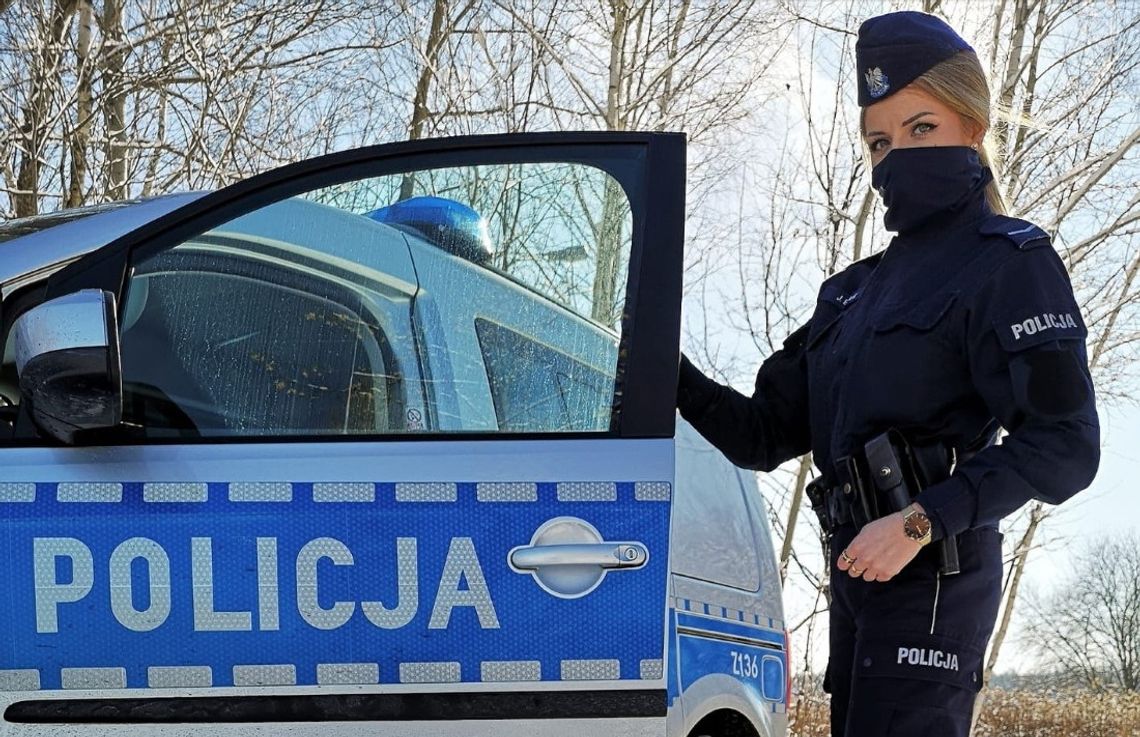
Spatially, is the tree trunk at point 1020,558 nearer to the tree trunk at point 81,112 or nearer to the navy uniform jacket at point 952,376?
the tree trunk at point 81,112

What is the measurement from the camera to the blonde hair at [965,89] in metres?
1.92

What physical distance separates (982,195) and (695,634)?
0.79 m

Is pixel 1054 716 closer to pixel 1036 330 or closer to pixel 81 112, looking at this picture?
pixel 81 112

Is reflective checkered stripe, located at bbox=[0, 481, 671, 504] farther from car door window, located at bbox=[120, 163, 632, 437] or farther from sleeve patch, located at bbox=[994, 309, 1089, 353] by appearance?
sleeve patch, located at bbox=[994, 309, 1089, 353]

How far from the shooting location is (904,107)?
194 centimetres

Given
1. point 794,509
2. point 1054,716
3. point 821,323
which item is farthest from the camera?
point 1054,716

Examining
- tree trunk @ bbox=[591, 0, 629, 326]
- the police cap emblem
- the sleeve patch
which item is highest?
the police cap emblem

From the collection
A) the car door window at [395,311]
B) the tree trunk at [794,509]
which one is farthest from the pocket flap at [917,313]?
the tree trunk at [794,509]

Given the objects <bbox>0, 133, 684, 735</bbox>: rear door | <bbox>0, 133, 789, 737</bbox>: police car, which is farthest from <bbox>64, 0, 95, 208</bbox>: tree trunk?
<bbox>0, 133, 684, 735</bbox>: rear door

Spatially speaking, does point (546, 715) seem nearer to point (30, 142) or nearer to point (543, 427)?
point (543, 427)

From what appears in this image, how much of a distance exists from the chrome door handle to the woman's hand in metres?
0.29

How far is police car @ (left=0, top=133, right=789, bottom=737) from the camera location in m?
1.76

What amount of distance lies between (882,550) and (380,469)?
2.24 feet

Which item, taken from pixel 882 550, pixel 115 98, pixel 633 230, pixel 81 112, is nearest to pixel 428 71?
pixel 115 98
